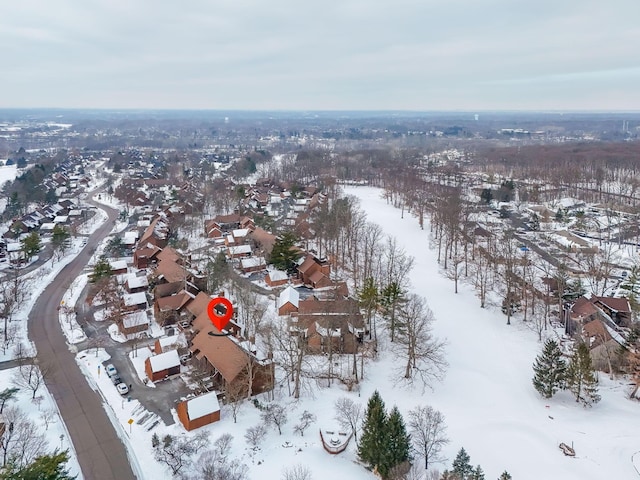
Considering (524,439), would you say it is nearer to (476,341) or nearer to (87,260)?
(476,341)

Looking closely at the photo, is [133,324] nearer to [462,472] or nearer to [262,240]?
[262,240]

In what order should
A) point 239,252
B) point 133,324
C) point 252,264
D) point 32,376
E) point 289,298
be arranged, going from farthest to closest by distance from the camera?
1. point 239,252
2. point 252,264
3. point 289,298
4. point 133,324
5. point 32,376

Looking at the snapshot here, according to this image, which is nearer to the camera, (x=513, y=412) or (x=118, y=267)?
(x=513, y=412)

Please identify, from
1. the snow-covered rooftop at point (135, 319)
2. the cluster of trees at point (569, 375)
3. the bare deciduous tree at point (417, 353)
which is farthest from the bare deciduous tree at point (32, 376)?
the cluster of trees at point (569, 375)

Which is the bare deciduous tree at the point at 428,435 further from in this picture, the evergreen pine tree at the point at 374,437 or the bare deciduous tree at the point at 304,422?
the bare deciduous tree at the point at 304,422

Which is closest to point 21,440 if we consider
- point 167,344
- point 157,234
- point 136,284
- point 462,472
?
point 167,344

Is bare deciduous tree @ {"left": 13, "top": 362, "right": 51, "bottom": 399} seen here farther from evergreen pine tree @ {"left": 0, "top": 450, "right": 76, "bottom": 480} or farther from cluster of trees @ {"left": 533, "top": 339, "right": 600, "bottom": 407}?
cluster of trees @ {"left": 533, "top": 339, "right": 600, "bottom": 407}

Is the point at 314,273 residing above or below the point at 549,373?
above

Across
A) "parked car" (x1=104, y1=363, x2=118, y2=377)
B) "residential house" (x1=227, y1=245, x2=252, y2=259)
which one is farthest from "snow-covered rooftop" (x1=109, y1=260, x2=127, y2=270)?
"parked car" (x1=104, y1=363, x2=118, y2=377)
